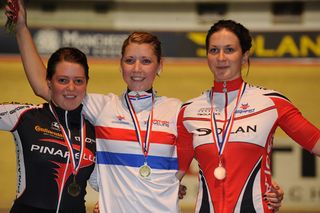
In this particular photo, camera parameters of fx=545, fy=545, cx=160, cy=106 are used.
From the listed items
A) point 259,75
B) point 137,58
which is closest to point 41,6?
point 259,75

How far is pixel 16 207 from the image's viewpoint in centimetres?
266

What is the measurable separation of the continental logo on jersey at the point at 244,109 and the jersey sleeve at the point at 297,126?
124 mm

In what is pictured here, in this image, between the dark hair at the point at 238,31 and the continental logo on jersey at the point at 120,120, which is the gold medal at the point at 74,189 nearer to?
the continental logo on jersey at the point at 120,120

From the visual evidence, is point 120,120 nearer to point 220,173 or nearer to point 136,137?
point 136,137

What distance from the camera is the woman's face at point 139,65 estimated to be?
9.14 feet

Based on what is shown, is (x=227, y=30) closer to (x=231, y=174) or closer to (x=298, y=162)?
(x=231, y=174)

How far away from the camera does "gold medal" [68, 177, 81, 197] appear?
268 centimetres

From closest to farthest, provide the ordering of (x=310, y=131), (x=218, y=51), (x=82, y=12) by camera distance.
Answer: (x=310, y=131) → (x=218, y=51) → (x=82, y=12)

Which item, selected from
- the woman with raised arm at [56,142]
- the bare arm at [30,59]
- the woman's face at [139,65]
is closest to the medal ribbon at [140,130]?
the woman's face at [139,65]

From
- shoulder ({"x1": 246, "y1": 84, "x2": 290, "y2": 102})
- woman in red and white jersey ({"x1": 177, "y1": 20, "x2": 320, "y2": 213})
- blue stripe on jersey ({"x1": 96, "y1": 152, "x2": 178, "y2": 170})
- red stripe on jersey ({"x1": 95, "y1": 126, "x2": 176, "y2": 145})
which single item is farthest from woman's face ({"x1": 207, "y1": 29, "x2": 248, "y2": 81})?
blue stripe on jersey ({"x1": 96, "y1": 152, "x2": 178, "y2": 170})

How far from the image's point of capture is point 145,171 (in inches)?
105

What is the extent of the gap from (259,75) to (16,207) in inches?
180

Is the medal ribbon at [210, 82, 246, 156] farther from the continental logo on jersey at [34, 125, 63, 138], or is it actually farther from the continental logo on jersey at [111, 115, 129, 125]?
the continental logo on jersey at [34, 125, 63, 138]

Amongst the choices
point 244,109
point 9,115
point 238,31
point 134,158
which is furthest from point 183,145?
point 9,115
